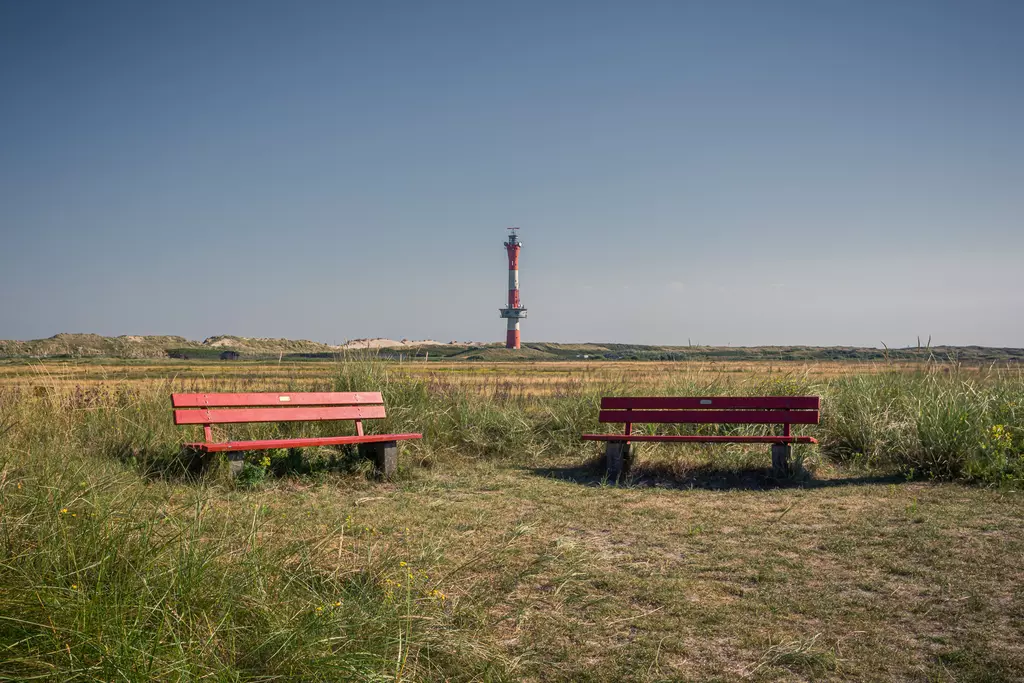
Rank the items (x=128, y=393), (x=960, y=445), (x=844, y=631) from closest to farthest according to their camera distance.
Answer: (x=844, y=631)
(x=960, y=445)
(x=128, y=393)

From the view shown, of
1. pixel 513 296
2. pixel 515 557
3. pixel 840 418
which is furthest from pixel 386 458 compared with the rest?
pixel 513 296

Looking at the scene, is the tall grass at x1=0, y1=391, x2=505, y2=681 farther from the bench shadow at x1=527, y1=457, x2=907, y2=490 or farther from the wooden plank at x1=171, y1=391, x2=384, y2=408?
the bench shadow at x1=527, y1=457, x2=907, y2=490

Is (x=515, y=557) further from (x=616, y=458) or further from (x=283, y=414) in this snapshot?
(x=283, y=414)

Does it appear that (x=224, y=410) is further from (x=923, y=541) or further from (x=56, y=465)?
(x=923, y=541)

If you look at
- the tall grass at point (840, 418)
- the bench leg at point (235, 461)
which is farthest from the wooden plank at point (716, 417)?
the bench leg at point (235, 461)

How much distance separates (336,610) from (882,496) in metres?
5.36

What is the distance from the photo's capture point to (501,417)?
922cm

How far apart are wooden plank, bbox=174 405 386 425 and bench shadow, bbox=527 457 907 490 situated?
6.39 feet

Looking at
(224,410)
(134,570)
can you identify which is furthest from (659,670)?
(224,410)

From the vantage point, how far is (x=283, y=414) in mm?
7289

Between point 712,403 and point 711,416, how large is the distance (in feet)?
0.55

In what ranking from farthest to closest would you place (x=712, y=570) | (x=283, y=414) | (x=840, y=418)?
(x=840, y=418)
(x=283, y=414)
(x=712, y=570)

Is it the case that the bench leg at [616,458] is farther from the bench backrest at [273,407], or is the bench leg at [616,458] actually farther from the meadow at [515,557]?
the bench backrest at [273,407]

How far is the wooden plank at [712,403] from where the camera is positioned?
7.59m
